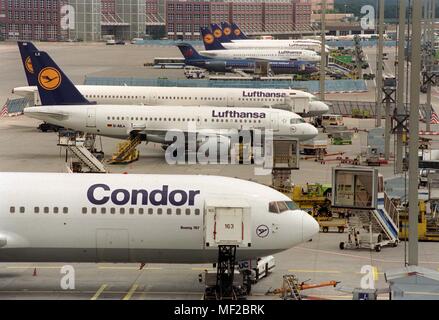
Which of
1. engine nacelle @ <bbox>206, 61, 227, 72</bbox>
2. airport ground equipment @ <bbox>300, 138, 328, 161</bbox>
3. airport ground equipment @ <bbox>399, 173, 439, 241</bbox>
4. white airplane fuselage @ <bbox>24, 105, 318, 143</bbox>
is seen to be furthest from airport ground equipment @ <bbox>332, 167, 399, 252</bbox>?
engine nacelle @ <bbox>206, 61, 227, 72</bbox>

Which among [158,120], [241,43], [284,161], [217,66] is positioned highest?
[241,43]

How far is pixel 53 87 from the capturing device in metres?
73.4

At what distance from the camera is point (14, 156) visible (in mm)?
72312

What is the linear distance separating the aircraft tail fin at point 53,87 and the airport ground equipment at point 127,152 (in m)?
5.00

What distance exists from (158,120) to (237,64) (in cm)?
8737

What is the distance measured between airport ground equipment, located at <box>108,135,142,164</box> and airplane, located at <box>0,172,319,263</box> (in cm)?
3520

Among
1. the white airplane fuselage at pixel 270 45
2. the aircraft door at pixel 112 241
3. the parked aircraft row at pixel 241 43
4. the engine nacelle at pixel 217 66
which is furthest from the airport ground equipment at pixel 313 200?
the white airplane fuselage at pixel 270 45

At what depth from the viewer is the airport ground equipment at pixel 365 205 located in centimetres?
4362

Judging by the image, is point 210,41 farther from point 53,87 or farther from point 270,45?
point 53,87

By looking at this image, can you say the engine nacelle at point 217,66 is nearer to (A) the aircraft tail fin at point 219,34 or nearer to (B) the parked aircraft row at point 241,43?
(B) the parked aircraft row at point 241,43

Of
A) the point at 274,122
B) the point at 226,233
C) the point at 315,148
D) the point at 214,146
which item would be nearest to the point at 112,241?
the point at 226,233

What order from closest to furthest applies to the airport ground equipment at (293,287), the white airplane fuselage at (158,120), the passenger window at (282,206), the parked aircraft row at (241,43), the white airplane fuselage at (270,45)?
the airport ground equipment at (293,287) < the passenger window at (282,206) < the white airplane fuselage at (158,120) < the parked aircraft row at (241,43) < the white airplane fuselage at (270,45)

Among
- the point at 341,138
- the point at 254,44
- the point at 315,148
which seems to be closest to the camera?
the point at 315,148
